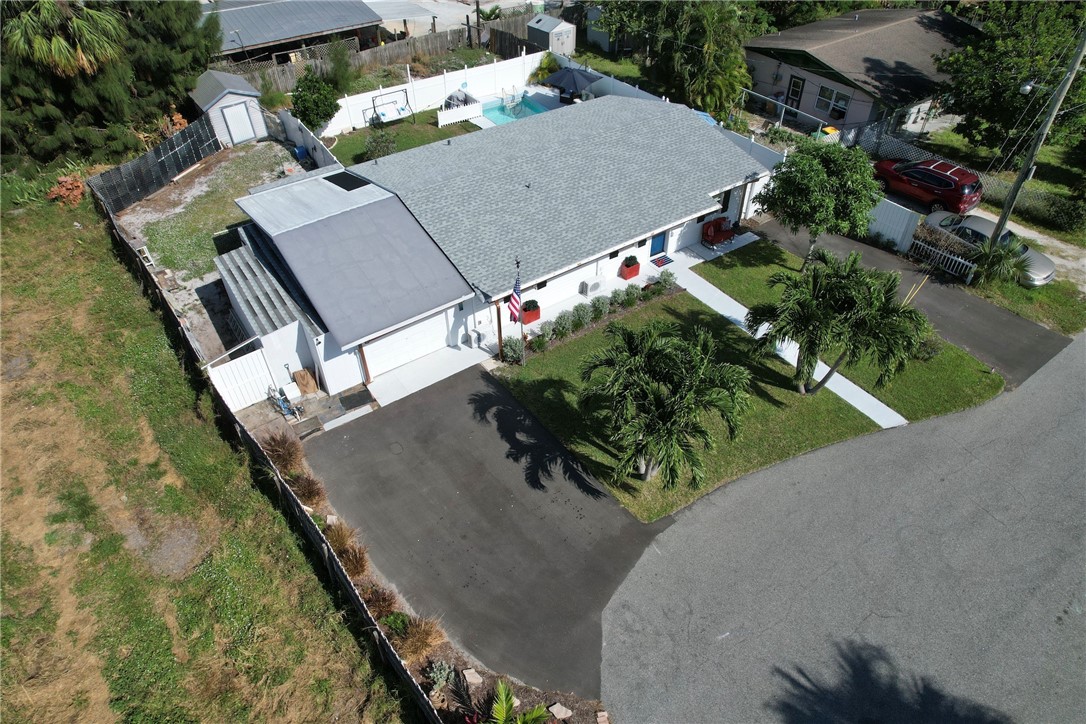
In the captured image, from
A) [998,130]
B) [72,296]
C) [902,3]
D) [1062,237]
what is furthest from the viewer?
[902,3]

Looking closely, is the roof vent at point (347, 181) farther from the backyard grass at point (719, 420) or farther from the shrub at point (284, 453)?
the shrub at point (284, 453)

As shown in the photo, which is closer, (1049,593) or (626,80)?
(1049,593)

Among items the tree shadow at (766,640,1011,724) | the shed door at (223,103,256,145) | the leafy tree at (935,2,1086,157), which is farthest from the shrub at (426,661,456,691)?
the leafy tree at (935,2,1086,157)

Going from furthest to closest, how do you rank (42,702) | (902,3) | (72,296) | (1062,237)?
(902,3) → (1062,237) → (72,296) → (42,702)

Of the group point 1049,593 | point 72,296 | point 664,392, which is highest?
point 664,392

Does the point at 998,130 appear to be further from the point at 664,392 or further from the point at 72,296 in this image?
the point at 72,296

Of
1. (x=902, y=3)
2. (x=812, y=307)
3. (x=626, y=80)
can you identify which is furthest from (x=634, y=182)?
(x=902, y=3)

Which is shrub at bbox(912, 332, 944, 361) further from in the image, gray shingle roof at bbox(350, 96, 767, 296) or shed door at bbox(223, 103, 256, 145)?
shed door at bbox(223, 103, 256, 145)
